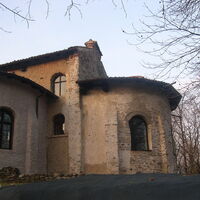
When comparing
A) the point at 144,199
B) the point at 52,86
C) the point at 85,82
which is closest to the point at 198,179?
the point at 144,199

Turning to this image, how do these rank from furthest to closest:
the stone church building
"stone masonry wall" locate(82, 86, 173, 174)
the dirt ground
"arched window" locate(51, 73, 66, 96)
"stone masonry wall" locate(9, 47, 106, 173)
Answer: "arched window" locate(51, 73, 66, 96) < "stone masonry wall" locate(9, 47, 106, 173) < "stone masonry wall" locate(82, 86, 173, 174) < the stone church building < the dirt ground

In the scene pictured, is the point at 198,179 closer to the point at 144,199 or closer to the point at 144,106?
the point at 144,199

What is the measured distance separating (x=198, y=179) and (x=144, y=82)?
36.3 ft

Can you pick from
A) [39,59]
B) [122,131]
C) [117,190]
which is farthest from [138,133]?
[117,190]

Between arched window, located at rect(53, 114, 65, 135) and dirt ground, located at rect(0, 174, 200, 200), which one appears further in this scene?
arched window, located at rect(53, 114, 65, 135)

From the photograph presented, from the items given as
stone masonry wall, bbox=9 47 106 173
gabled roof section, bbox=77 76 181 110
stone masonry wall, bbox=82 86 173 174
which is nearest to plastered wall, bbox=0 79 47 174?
stone masonry wall, bbox=9 47 106 173

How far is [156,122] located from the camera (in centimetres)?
1493

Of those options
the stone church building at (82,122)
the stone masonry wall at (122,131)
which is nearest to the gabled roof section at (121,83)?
the stone church building at (82,122)

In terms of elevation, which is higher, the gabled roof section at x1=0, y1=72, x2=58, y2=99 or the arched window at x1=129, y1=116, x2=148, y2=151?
the gabled roof section at x1=0, y1=72, x2=58, y2=99

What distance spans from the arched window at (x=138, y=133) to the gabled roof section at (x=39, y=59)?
5153mm

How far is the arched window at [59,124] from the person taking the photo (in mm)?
15477

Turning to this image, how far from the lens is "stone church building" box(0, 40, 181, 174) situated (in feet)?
44.0

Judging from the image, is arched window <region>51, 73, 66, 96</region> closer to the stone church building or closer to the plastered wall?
the stone church building

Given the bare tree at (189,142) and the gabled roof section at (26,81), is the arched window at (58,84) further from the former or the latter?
the bare tree at (189,142)
